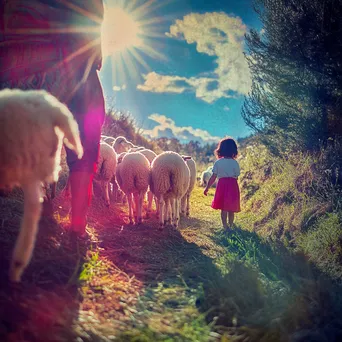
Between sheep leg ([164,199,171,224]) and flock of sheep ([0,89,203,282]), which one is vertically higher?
sheep leg ([164,199,171,224])

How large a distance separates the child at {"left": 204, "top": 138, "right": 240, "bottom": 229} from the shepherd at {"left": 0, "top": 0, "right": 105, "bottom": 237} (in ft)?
11.3

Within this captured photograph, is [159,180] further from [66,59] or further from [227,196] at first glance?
[66,59]

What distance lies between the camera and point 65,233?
3297mm

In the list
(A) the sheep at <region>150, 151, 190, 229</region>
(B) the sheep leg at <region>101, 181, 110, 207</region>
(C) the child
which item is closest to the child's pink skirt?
(C) the child

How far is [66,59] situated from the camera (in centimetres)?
317

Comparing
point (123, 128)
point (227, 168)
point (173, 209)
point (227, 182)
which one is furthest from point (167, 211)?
point (123, 128)

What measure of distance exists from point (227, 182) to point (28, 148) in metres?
4.79

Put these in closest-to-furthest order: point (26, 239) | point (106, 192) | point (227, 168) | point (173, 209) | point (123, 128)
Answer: point (26, 239) < point (173, 209) < point (227, 168) < point (106, 192) < point (123, 128)

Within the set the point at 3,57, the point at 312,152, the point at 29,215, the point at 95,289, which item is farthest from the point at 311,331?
the point at 312,152

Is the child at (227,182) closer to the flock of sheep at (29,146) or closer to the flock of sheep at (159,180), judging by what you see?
the flock of sheep at (159,180)

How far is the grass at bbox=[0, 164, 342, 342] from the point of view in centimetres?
188

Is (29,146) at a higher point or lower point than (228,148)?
lower

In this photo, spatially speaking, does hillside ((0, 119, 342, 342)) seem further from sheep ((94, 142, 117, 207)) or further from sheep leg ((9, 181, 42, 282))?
sheep ((94, 142, 117, 207))

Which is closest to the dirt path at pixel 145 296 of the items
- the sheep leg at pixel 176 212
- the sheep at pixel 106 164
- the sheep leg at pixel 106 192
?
the sheep leg at pixel 176 212
